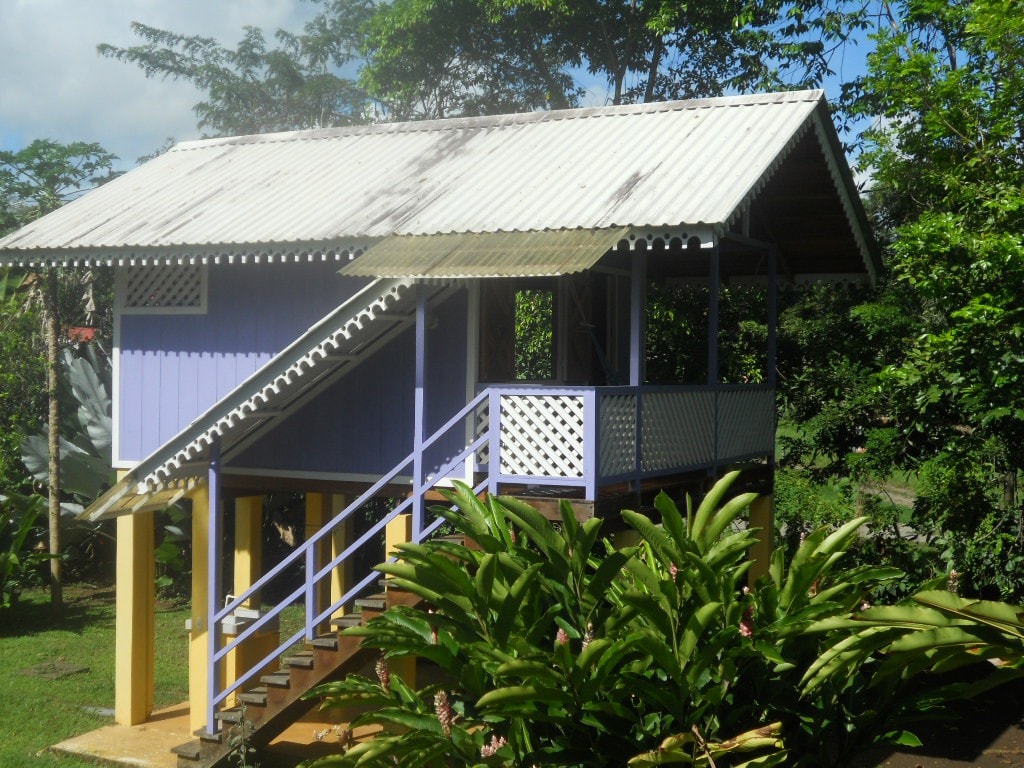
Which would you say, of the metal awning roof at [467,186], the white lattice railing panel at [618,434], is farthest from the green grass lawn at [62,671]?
the white lattice railing panel at [618,434]

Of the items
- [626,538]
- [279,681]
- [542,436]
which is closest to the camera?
[542,436]

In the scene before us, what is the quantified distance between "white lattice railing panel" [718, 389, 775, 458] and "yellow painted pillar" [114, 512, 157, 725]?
582cm

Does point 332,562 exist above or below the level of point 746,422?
below

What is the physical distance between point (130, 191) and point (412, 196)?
4.02 meters

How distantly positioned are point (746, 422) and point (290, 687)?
548 cm

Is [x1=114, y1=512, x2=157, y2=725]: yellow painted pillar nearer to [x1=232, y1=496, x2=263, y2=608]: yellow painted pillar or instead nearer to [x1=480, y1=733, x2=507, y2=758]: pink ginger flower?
[x1=232, y1=496, x2=263, y2=608]: yellow painted pillar

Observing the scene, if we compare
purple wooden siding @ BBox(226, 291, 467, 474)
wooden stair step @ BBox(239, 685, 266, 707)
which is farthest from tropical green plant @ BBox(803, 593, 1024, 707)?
purple wooden siding @ BBox(226, 291, 467, 474)

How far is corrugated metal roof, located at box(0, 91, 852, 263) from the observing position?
34.4ft

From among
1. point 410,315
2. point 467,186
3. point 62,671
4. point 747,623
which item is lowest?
point 62,671

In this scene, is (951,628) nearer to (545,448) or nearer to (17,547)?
(545,448)

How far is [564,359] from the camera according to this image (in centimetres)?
1256

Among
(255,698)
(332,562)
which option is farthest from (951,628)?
(255,698)

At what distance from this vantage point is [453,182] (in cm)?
1205

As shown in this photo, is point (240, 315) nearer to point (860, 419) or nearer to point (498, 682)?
point (498, 682)
